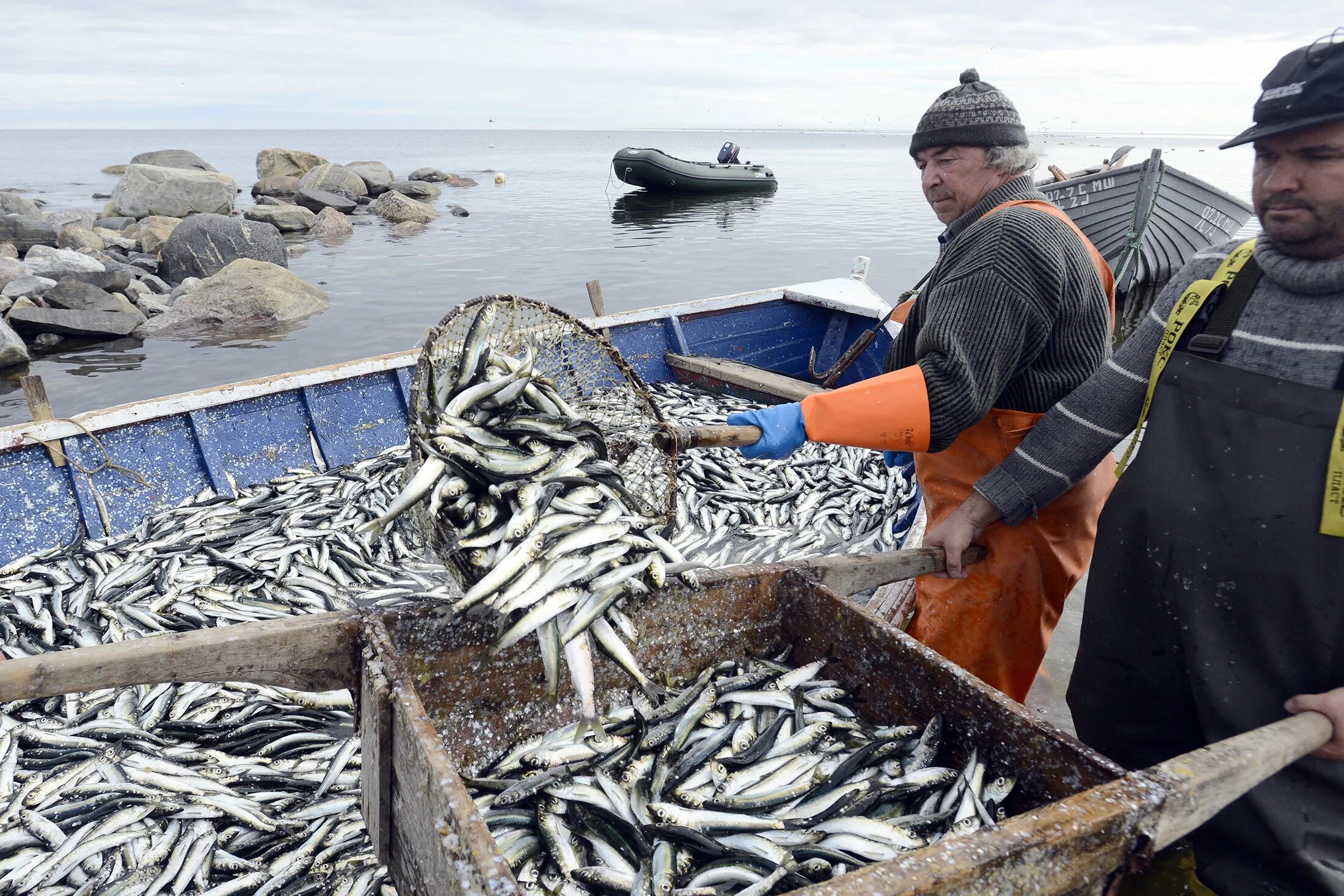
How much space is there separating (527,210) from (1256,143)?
47.4 metres

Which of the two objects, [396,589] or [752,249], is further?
[752,249]

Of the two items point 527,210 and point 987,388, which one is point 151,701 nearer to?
point 987,388

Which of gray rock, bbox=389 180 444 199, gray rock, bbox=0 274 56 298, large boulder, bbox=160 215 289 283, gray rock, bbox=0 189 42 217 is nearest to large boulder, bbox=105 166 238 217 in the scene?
gray rock, bbox=0 189 42 217

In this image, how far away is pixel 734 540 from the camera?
6391 millimetres

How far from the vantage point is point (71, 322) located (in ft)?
55.6

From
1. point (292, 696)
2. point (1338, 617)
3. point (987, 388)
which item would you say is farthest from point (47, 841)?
point (1338, 617)

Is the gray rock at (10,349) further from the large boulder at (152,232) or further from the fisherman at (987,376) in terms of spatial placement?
the fisherman at (987,376)

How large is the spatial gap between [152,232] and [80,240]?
198 cm

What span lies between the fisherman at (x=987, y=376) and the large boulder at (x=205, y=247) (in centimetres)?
2264

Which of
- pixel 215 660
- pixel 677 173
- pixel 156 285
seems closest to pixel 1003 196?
pixel 215 660

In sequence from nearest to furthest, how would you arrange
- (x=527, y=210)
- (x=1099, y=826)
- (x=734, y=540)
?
(x=1099, y=826) < (x=734, y=540) < (x=527, y=210)

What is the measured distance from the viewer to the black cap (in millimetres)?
2289

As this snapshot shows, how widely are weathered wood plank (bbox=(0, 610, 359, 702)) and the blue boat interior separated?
4022 mm

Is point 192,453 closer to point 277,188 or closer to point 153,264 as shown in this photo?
point 153,264
